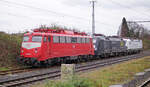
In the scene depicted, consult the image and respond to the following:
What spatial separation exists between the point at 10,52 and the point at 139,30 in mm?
86557

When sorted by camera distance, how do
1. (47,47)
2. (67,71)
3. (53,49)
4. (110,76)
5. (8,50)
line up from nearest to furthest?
(67,71)
(110,76)
(47,47)
(53,49)
(8,50)

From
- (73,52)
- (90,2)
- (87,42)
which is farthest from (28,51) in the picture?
(90,2)

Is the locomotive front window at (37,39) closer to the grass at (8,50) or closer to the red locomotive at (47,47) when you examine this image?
the red locomotive at (47,47)

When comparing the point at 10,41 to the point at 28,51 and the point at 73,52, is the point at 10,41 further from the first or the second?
the point at 73,52

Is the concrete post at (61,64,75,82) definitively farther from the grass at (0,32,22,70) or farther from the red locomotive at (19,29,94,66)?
the grass at (0,32,22,70)

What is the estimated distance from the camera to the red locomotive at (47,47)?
63.7 feet

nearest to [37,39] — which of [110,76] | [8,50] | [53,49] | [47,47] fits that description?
[47,47]

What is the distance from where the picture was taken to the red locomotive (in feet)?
63.7

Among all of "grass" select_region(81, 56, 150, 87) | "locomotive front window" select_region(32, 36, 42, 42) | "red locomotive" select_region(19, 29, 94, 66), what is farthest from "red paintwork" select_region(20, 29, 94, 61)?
"grass" select_region(81, 56, 150, 87)

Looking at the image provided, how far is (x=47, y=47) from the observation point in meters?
20.0

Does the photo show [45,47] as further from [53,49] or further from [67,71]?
[67,71]

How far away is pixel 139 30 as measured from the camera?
100500mm

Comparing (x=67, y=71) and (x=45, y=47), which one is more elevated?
(x=45, y=47)

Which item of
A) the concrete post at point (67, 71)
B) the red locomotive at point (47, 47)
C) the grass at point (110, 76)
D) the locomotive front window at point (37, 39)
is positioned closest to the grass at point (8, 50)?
the red locomotive at point (47, 47)
